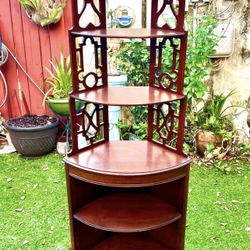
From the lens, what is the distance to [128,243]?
2.02 meters

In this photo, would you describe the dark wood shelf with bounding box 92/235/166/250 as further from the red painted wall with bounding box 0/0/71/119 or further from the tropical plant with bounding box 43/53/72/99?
the red painted wall with bounding box 0/0/71/119

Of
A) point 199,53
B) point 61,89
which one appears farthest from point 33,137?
point 199,53

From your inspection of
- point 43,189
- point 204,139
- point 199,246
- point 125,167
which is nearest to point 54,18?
point 43,189

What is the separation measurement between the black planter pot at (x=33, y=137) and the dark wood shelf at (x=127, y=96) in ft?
5.39

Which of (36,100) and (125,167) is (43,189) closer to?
(36,100)

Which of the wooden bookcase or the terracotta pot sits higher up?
the wooden bookcase

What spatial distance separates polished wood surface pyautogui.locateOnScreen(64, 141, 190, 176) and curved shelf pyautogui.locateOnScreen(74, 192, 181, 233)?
27 cm

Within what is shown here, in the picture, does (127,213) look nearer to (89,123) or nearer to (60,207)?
(89,123)

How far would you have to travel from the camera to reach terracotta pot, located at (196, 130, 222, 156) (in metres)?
3.24

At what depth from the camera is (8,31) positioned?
11.2 ft

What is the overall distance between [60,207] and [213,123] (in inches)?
64.6

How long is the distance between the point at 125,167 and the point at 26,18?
2379mm

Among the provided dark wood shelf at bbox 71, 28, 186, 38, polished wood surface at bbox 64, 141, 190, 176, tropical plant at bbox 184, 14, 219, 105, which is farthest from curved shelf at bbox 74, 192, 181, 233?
tropical plant at bbox 184, 14, 219, 105

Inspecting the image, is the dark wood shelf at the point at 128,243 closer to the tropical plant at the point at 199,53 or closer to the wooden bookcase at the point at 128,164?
the wooden bookcase at the point at 128,164
